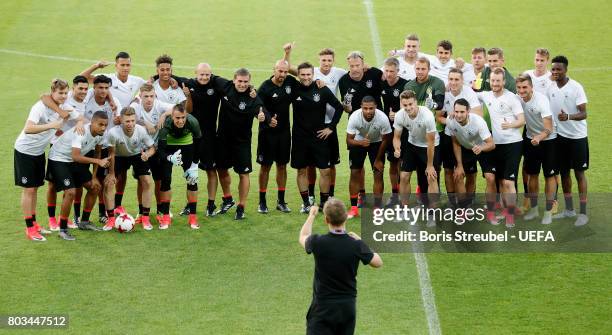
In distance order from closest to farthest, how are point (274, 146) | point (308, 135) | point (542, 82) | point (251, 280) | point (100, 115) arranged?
1. point (251, 280)
2. point (100, 115)
3. point (542, 82)
4. point (308, 135)
5. point (274, 146)

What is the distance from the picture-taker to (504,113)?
1401 cm

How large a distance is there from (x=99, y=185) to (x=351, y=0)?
1593 centimetres

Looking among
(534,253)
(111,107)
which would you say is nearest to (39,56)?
(111,107)

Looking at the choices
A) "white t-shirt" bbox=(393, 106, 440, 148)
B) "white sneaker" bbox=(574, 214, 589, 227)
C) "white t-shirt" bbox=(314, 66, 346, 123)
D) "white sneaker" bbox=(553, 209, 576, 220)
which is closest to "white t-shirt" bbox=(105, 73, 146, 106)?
"white t-shirt" bbox=(314, 66, 346, 123)

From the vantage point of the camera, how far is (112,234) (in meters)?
14.3

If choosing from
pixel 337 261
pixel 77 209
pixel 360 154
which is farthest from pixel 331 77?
pixel 337 261

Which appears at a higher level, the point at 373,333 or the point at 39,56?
the point at 39,56

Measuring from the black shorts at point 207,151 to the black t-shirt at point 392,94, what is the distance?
2471mm

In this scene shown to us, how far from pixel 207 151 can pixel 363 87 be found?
2.38 meters

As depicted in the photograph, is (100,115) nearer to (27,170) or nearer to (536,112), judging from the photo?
(27,170)

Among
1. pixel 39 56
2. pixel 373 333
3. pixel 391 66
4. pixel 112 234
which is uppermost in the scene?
pixel 39 56

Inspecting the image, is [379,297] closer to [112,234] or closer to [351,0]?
[112,234]

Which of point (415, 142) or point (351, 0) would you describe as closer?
point (415, 142)

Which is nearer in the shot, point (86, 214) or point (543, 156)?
point (86, 214)
